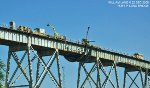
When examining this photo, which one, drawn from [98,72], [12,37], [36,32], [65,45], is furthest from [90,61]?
[12,37]

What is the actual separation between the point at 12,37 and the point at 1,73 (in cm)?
862

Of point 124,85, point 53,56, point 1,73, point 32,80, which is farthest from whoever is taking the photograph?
point 124,85

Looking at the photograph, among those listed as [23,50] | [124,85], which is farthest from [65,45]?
[124,85]

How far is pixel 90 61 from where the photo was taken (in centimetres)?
12375

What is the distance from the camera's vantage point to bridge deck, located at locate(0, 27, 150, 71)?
98200 millimetres

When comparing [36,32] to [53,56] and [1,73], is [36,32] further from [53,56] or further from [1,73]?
[1,73]

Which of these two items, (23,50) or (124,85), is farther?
(124,85)

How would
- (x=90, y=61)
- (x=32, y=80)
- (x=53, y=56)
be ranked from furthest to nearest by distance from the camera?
(x=90, y=61) → (x=53, y=56) → (x=32, y=80)

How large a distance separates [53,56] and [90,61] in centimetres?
1796

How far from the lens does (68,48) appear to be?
11256 cm

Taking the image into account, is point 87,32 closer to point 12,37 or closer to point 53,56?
point 53,56

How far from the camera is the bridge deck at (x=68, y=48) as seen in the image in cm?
9820

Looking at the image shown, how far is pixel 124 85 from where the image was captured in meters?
141

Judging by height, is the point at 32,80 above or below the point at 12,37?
below
